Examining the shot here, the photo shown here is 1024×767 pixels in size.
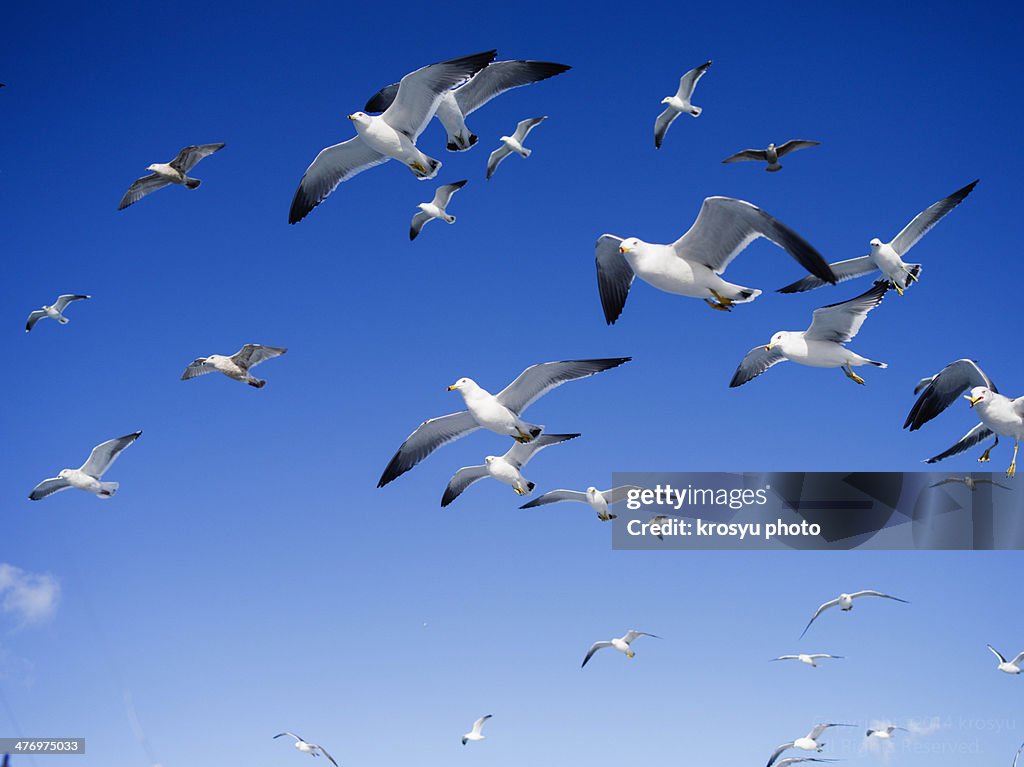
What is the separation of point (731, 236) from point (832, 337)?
3.21 metres

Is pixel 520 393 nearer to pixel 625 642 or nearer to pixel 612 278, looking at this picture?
pixel 612 278

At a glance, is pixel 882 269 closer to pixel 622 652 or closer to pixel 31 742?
pixel 622 652

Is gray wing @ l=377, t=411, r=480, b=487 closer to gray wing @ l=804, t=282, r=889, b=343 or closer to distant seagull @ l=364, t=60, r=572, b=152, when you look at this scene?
distant seagull @ l=364, t=60, r=572, b=152

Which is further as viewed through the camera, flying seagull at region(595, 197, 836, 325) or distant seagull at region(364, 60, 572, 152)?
distant seagull at region(364, 60, 572, 152)

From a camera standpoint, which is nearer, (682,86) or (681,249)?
(681,249)

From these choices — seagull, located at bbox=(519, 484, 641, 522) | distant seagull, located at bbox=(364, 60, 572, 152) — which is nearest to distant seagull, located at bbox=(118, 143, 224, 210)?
distant seagull, located at bbox=(364, 60, 572, 152)

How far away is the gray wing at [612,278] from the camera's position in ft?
38.5

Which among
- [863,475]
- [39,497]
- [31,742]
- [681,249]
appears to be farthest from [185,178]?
[863,475]

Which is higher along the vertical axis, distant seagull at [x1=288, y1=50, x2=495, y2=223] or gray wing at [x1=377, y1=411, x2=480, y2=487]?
distant seagull at [x1=288, y1=50, x2=495, y2=223]

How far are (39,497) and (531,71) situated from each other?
10.3 m

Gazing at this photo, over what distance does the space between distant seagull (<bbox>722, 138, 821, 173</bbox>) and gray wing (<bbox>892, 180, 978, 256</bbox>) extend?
209cm

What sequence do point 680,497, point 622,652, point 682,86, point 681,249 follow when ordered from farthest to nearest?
point 622,652
point 682,86
point 680,497
point 681,249

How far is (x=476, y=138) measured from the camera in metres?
14.1

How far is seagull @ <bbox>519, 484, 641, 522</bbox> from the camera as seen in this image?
15.9 m
